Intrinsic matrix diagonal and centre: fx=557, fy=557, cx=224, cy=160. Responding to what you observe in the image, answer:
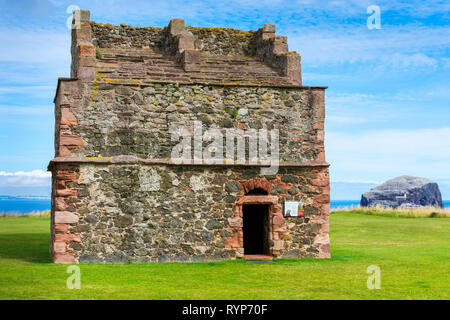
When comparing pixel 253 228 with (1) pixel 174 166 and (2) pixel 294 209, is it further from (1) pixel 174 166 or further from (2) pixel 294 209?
(1) pixel 174 166

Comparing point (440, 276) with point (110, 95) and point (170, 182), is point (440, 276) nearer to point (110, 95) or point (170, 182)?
point (170, 182)

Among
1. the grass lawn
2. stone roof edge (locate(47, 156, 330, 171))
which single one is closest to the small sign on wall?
stone roof edge (locate(47, 156, 330, 171))

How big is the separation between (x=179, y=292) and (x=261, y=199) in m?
5.97

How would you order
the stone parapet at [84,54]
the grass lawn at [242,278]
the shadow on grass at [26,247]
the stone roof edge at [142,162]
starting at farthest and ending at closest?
the shadow on grass at [26,247]
the stone parapet at [84,54]
the stone roof edge at [142,162]
the grass lawn at [242,278]

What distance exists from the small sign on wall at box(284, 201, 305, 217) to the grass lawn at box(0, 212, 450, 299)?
1.40 m

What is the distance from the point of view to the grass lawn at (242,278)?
35.0ft

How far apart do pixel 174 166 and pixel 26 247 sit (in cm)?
734

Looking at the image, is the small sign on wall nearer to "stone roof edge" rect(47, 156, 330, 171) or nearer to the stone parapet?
"stone roof edge" rect(47, 156, 330, 171)

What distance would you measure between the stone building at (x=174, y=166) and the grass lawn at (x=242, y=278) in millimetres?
802

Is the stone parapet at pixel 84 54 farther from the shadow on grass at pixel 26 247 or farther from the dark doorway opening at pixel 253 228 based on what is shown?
the dark doorway opening at pixel 253 228

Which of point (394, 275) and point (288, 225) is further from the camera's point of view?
point (288, 225)

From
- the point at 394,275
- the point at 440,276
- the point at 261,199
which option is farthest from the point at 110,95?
the point at 440,276

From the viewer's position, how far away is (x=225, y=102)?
641 inches

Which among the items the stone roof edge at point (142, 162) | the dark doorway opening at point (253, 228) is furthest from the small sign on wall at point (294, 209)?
the dark doorway opening at point (253, 228)
